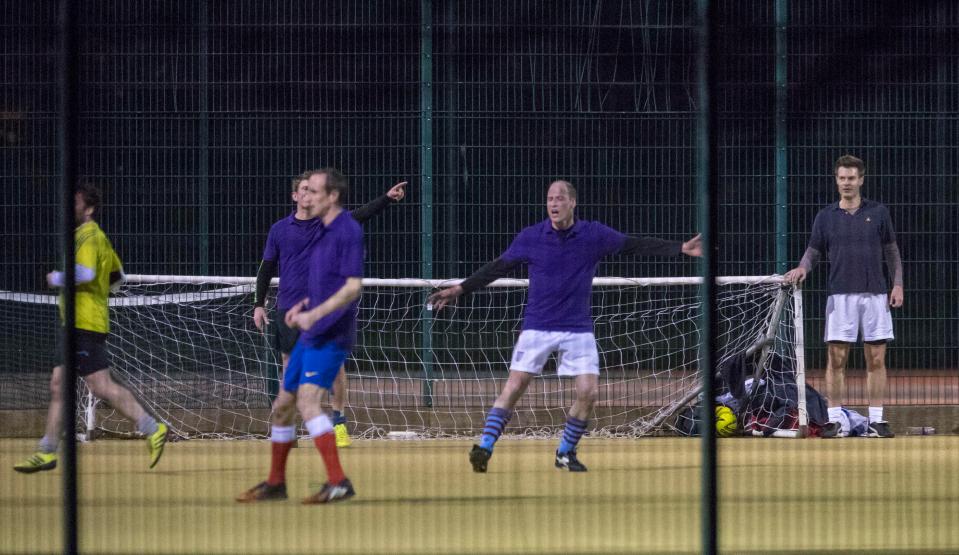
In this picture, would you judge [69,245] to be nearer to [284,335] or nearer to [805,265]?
[284,335]

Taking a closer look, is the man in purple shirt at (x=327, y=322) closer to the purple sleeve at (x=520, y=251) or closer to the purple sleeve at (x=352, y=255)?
the purple sleeve at (x=352, y=255)

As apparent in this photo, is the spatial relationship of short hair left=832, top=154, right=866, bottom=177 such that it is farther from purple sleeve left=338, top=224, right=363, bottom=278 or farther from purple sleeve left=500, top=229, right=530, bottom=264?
purple sleeve left=338, top=224, right=363, bottom=278

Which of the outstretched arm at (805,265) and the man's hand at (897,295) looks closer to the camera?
the man's hand at (897,295)

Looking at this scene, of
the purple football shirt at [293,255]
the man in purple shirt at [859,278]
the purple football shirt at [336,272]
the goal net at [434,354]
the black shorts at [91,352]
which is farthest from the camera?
the goal net at [434,354]

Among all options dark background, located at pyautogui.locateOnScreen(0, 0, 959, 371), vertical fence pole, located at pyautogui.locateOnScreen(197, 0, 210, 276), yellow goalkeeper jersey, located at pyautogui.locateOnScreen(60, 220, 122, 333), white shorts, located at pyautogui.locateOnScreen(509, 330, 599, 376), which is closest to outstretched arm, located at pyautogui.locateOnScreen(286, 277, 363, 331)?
dark background, located at pyautogui.locateOnScreen(0, 0, 959, 371)

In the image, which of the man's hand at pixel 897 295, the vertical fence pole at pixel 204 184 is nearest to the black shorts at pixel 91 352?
the vertical fence pole at pixel 204 184

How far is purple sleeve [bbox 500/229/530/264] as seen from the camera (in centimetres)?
823

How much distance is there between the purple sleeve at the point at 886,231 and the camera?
9.79 meters

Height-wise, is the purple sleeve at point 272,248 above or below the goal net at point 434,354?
above

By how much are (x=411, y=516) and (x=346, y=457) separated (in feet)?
8.70

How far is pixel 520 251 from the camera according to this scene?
824 centimetres

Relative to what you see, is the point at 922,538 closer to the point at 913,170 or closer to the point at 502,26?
the point at 502,26

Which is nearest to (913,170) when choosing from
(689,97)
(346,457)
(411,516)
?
(689,97)

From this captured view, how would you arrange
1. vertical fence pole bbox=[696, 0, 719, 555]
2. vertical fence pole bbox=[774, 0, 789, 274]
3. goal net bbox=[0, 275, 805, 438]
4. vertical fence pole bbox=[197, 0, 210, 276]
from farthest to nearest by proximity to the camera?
goal net bbox=[0, 275, 805, 438] < vertical fence pole bbox=[197, 0, 210, 276] < vertical fence pole bbox=[774, 0, 789, 274] < vertical fence pole bbox=[696, 0, 719, 555]
